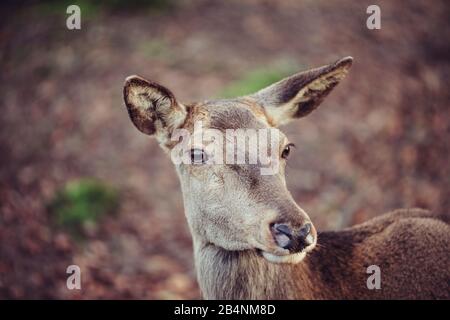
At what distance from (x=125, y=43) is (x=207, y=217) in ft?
31.6

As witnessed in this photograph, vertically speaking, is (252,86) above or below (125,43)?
below

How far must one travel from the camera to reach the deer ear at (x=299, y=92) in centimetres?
478

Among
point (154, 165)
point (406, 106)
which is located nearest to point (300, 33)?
point (406, 106)

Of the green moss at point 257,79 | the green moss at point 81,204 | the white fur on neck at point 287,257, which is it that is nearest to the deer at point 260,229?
the white fur on neck at point 287,257

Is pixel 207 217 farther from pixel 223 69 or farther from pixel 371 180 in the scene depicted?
pixel 223 69

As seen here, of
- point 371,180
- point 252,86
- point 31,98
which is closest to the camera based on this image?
point 371,180

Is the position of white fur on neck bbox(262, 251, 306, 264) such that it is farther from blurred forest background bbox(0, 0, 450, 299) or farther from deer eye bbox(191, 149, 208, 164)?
blurred forest background bbox(0, 0, 450, 299)

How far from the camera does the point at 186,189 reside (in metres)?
4.61

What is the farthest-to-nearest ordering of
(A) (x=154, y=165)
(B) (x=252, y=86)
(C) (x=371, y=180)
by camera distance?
(B) (x=252, y=86)
(A) (x=154, y=165)
(C) (x=371, y=180)

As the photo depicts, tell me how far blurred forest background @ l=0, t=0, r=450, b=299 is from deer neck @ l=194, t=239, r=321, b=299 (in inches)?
118

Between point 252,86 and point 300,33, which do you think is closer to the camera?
point 252,86

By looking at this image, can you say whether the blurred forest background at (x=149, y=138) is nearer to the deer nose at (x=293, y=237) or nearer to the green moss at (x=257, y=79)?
the green moss at (x=257, y=79)

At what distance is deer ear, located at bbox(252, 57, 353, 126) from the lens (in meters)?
4.78
